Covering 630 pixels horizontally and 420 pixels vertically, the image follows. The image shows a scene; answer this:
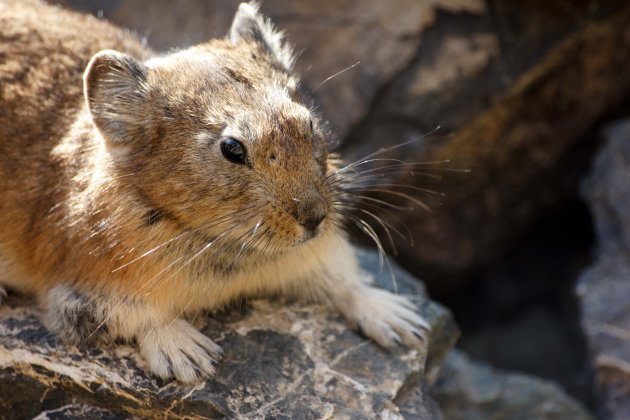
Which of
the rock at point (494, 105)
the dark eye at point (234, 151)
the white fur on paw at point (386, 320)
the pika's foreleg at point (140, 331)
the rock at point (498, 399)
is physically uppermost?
the rock at point (494, 105)

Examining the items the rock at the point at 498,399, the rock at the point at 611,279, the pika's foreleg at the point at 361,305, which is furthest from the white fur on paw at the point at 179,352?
the rock at the point at 611,279

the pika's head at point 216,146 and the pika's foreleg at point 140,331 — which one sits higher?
the pika's head at point 216,146

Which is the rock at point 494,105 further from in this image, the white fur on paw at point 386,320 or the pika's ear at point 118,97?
the pika's ear at point 118,97

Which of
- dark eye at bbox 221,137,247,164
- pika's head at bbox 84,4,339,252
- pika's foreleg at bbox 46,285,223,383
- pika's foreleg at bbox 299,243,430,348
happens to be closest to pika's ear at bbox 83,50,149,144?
pika's head at bbox 84,4,339,252

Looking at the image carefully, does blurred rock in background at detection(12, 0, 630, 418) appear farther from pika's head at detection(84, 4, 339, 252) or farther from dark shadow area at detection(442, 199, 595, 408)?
pika's head at detection(84, 4, 339, 252)

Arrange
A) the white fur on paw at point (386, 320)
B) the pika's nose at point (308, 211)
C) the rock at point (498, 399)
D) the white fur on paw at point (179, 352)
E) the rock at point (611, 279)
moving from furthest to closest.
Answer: the rock at point (498, 399)
the rock at point (611, 279)
the white fur on paw at point (386, 320)
the white fur on paw at point (179, 352)
the pika's nose at point (308, 211)

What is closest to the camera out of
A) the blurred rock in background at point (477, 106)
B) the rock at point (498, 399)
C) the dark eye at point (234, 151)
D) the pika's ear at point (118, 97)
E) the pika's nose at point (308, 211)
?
the pika's nose at point (308, 211)

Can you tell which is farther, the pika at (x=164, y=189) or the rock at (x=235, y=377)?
the rock at (x=235, y=377)
